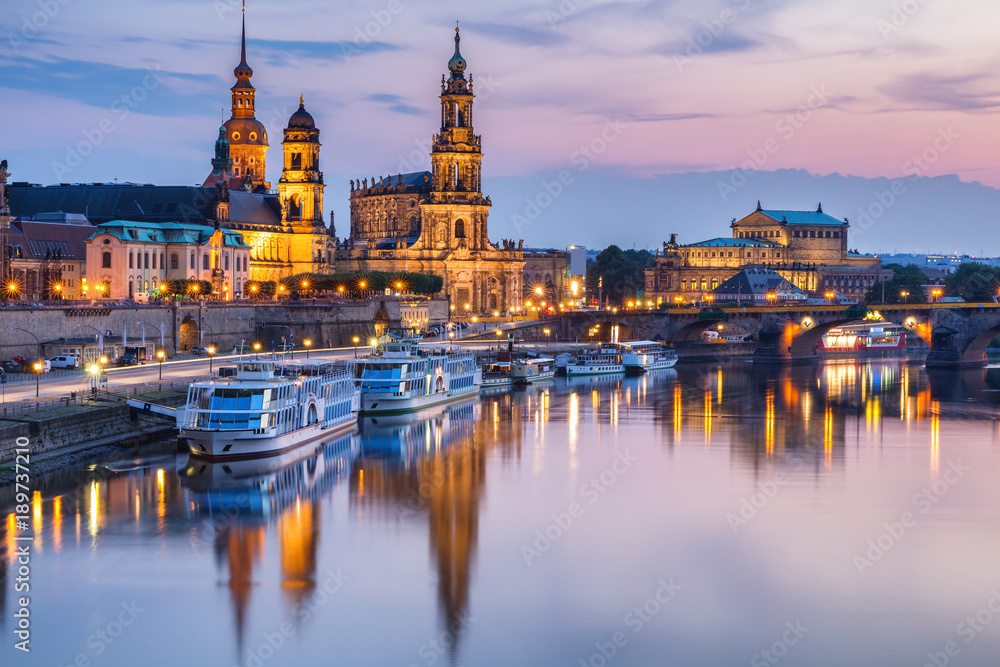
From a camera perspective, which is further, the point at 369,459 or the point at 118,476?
the point at 369,459

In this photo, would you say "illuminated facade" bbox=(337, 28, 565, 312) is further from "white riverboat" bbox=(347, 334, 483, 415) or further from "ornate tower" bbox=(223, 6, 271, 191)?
"white riverboat" bbox=(347, 334, 483, 415)

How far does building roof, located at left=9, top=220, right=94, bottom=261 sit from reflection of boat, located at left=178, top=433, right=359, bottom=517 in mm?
47854

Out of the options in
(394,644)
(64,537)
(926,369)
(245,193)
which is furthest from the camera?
(245,193)

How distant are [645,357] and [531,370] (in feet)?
53.6

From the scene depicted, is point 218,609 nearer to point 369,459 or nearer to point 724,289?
point 369,459

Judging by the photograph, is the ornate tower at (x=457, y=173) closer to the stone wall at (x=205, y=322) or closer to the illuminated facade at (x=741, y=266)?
the stone wall at (x=205, y=322)

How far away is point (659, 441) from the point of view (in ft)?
183

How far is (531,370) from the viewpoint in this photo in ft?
276

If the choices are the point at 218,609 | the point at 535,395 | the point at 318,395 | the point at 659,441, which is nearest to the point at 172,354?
the point at 535,395

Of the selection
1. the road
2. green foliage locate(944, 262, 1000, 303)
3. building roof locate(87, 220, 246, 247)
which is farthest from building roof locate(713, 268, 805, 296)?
the road

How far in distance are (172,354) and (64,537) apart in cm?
4276

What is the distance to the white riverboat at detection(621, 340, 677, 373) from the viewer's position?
316 feet

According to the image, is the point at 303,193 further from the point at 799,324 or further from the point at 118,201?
the point at 799,324

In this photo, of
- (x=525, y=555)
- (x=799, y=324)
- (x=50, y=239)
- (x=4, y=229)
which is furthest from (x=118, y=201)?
(x=525, y=555)
